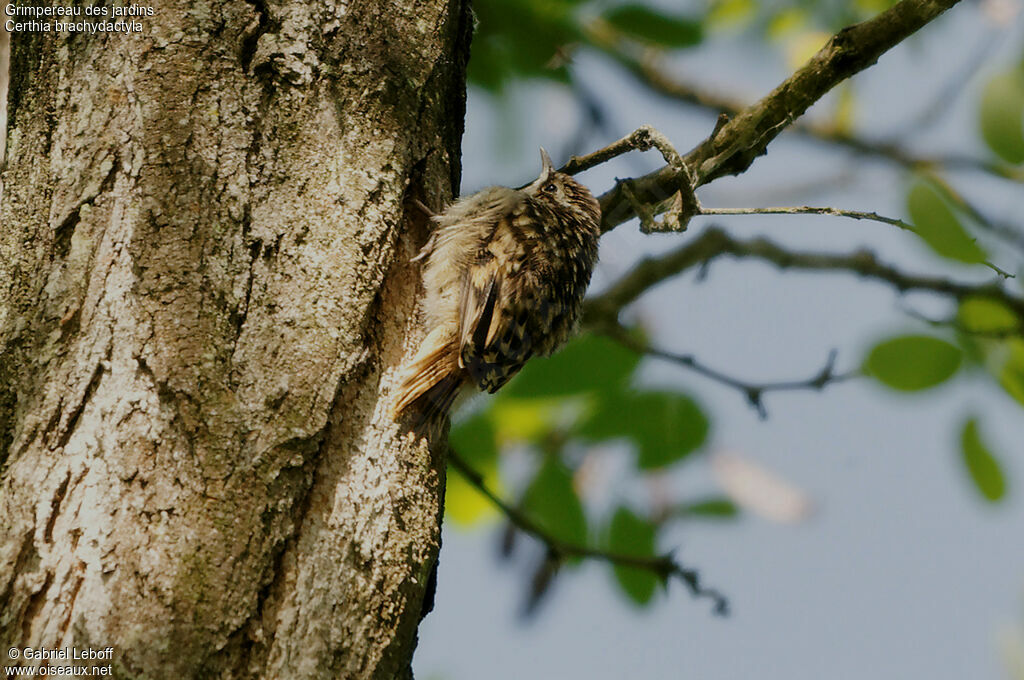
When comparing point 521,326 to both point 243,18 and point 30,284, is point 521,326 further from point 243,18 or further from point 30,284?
point 30,284

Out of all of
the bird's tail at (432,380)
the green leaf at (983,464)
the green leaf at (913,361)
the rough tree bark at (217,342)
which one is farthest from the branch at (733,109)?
the rough tree bark at (217,342)

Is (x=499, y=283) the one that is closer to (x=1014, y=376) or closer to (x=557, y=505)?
(x=557, y=505)

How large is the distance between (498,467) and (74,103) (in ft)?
6.53

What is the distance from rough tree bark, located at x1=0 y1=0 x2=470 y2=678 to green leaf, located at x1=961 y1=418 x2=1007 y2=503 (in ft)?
5.85

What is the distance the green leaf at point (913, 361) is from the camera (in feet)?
9.32

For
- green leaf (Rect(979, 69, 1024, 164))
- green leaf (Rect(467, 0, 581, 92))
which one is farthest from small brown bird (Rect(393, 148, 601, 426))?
green leaf (Rect(979, 69, 1024, 164))

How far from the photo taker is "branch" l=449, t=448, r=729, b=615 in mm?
3072

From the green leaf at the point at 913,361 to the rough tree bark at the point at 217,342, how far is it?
156 cm

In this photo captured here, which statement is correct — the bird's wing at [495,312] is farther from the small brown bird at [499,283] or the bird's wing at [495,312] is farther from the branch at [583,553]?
the branch at [583,553]

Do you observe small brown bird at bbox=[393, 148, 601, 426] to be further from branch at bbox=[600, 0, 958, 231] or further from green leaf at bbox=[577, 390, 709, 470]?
branch at bbox=[600, 0, 958, 231]

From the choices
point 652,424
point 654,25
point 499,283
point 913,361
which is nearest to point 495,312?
point 499,283

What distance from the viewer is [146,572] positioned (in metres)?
1.56

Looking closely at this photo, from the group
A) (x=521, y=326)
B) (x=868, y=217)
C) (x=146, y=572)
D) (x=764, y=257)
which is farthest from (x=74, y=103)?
(x=764, y=257)

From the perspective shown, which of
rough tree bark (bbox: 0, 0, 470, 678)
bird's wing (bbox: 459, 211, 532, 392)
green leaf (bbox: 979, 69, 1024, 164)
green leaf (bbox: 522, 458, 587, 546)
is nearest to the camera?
rough tree bark (bbox: 0, 0, 470, 678)
